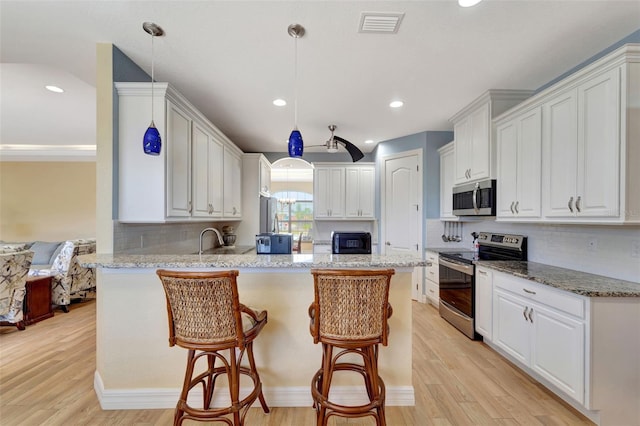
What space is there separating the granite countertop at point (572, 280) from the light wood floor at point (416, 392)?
0.86 metres

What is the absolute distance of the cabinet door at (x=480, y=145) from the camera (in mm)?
2959

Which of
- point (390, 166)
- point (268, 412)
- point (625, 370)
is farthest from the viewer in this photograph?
point (390, 166)

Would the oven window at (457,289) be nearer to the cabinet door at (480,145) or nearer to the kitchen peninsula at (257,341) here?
the cabinet door at (480,145)

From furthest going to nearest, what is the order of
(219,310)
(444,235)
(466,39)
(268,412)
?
(444,235) < (466,39) < (268,412) < (219,310)

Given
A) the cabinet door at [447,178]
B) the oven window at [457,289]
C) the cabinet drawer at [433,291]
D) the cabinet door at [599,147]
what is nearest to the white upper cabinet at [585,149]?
the cabinet door at [599,147]

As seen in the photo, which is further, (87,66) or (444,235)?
(444,235)

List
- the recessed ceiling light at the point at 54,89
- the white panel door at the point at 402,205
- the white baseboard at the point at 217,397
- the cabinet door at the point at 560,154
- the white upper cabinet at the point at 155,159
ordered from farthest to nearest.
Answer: the white panel door at the point at 402,205 → the recessed ceiling light at the point at 54,89 → the white upper cabinet at the point at 155,159 → the cabinet door at the point at 560,154 → the white baseboard at the point at 217,397

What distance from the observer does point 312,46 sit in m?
2.11

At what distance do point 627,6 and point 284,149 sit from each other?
Result: 450 centimetres

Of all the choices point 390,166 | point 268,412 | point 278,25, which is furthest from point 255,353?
point 390,166

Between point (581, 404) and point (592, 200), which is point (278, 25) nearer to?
point (592, 200)

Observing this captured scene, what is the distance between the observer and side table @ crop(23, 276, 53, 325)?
11.4 feet

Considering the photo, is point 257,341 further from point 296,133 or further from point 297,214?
point 297,214

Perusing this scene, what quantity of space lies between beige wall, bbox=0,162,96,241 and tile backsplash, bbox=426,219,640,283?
7763 mm
